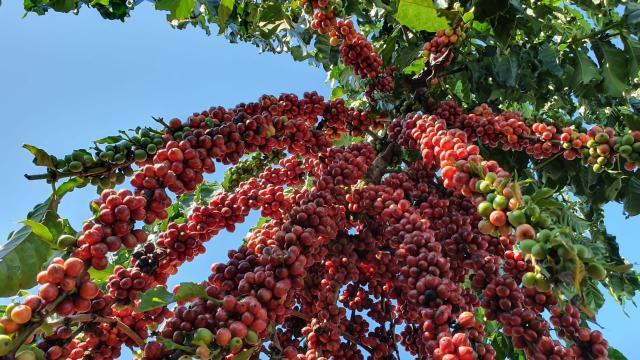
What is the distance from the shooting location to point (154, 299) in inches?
69.1

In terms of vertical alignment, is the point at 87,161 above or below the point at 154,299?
above

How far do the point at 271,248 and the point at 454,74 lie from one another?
2.88m

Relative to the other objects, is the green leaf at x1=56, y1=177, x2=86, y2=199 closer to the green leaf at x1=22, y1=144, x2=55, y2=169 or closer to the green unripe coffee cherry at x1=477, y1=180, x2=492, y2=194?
the green leaf at x1=22, y1=144, x2=55, y2=169

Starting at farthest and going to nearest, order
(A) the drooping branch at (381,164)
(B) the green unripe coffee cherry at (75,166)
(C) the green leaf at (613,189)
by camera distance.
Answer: (C) the green leaf at (613,189) < (A) the drooping branch at (381,164) < (B) the green unripe coffee cherry at (75,166)

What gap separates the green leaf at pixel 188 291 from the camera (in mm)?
1692

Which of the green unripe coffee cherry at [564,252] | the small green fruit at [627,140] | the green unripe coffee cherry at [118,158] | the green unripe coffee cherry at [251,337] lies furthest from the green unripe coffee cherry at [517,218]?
the green unripe coffee cherry at [118,158]

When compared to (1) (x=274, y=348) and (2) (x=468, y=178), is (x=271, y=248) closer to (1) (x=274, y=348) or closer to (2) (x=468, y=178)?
(1) (x=274, y=348)

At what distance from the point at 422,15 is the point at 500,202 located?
1.76 m

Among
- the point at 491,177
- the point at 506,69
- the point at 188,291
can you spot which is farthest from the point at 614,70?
the point at 188,291

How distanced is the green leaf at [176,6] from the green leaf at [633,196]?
3.60 meters

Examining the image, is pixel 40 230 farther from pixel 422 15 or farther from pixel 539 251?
pixel 422 15

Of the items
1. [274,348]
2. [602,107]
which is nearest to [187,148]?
[274,348]

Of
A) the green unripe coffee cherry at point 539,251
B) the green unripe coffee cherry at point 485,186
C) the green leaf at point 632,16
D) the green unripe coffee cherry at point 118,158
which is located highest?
the green leaf at point 632,16

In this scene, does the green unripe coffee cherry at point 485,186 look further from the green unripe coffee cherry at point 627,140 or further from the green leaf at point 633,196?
the green leaf at point 633,196
